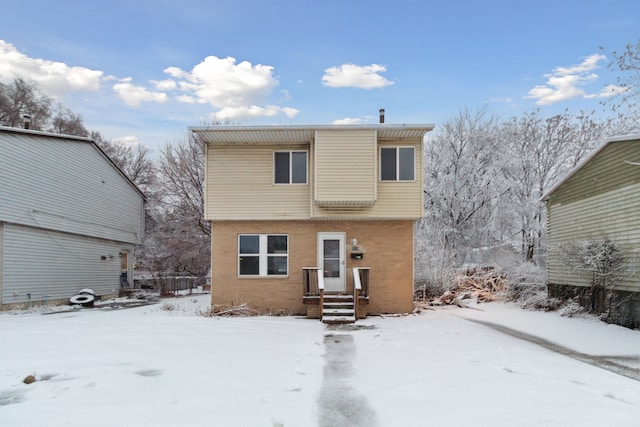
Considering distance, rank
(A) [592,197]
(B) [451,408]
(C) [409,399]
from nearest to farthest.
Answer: (B) [451,408] → (C) [409,399] → (A) [592,197]

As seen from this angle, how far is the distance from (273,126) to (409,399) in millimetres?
8612

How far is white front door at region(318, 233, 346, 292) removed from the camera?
13.3 meters

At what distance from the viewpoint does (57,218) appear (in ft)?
55.7

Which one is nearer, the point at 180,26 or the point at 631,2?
the point at 631,2

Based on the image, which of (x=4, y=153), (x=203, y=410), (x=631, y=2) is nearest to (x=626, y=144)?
(x=631, y=2)

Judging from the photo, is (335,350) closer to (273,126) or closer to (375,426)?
(375,426)

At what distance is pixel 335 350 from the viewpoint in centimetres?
827

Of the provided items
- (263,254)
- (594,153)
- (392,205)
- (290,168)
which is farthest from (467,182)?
(263,254)

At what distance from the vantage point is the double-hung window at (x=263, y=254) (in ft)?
43.7

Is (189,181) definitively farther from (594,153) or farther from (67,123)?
(594,153)

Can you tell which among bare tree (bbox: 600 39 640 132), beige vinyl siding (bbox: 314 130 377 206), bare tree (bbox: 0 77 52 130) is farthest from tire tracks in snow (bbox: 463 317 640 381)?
bare tree (bbox: 0 77 52 130)

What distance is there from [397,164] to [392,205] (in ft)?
4.14

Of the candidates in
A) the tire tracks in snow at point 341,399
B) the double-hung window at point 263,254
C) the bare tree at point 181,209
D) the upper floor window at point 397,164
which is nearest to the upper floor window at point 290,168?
the double-hung window at point 263,254

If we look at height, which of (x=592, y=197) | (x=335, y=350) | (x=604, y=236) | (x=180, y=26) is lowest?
(x=335, y=350)
